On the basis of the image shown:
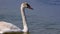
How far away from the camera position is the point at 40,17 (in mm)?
13164

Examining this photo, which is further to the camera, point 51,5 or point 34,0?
point 34,0

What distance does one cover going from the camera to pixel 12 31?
10.1 meters

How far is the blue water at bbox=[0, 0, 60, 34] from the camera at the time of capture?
1127 cm

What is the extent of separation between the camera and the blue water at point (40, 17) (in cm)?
1127

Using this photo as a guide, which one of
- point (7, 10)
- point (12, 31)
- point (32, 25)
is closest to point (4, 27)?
point (12, 31)

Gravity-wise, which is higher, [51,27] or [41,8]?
[41,8]

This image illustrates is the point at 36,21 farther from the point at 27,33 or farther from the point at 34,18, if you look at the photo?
the point at 27,33

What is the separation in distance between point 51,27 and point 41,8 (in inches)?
143

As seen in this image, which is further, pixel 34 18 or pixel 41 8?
pixel 41 8

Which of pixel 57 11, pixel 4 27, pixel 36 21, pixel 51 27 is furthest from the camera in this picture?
pixel 57 11

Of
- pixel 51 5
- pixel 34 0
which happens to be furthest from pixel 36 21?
pixel 34 0

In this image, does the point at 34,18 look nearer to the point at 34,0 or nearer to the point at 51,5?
the point at 51,5

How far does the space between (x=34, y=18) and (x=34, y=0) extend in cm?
571

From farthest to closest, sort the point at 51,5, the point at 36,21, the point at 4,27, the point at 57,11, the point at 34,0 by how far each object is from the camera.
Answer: the point at 34,0, the point at 51,5, the point at 57,11, the point at 36,21, the point at 4,27
